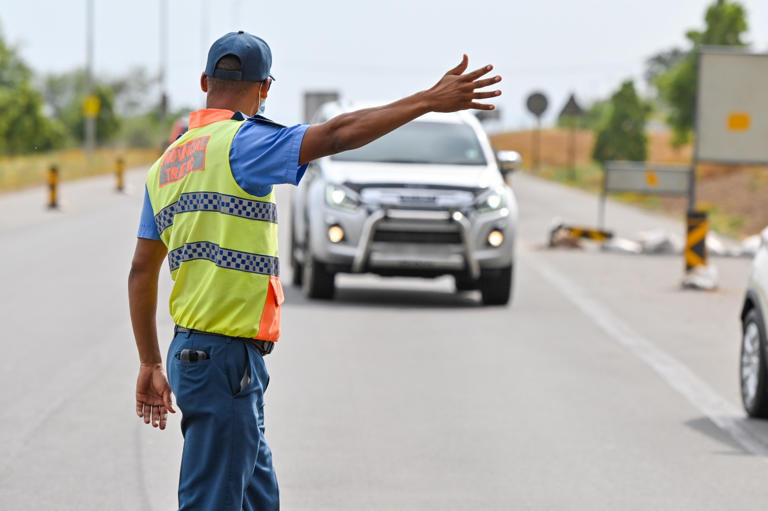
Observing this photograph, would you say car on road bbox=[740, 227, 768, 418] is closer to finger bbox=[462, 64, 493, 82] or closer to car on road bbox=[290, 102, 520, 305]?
finger bbox=[462, 64, 493, 82]

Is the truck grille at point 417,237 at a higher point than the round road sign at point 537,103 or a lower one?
lower

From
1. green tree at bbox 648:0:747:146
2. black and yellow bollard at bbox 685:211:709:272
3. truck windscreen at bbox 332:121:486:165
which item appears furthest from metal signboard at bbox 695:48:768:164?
green tree at bbox 648:0:747:146

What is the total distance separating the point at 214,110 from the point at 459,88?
2.46 ft

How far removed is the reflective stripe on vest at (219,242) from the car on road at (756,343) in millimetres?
5126

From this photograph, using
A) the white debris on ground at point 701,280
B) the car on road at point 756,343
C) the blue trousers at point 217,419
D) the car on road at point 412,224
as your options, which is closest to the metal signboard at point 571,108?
the white debris on ground at point 701,280

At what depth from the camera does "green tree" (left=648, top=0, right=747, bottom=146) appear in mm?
71375

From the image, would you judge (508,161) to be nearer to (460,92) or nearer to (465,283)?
(465,283)

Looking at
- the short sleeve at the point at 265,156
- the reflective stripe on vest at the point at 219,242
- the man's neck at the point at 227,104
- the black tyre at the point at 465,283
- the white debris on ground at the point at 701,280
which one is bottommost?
the white debris on ground at the point at 701,280

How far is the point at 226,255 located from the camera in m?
4.11

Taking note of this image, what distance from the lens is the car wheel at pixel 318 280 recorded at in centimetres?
1494

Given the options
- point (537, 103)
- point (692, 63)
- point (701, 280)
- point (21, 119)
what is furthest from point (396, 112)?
point (21, 119)

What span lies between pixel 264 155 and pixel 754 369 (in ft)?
18.4

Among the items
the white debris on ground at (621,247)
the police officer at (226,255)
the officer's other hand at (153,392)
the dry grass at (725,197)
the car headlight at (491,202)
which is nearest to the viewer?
the police officer at (226,255)

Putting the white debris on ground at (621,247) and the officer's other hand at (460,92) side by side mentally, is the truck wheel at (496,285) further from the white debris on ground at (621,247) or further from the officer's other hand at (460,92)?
the officer's other hand at (460,92)
